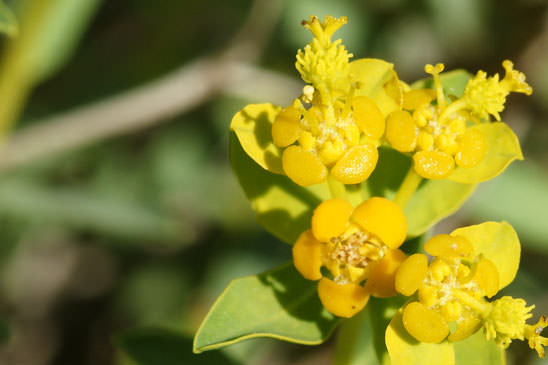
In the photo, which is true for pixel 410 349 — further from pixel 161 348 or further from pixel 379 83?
pixel 161 348

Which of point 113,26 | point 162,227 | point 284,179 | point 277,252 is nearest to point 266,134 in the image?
point 284,179

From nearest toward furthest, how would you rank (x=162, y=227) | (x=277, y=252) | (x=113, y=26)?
(x=162, y=227) < (x=277, y=252) < (x=113, y=26)

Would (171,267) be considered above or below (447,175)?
below

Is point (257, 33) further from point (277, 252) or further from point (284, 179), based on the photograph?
point (284, 179)

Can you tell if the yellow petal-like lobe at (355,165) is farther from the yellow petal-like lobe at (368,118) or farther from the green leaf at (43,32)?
the green leaf at (43,32)

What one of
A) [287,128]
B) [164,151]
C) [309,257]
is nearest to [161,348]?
[309,257]

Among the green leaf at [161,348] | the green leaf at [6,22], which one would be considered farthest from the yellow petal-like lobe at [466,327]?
the green leaf at [6,22]
